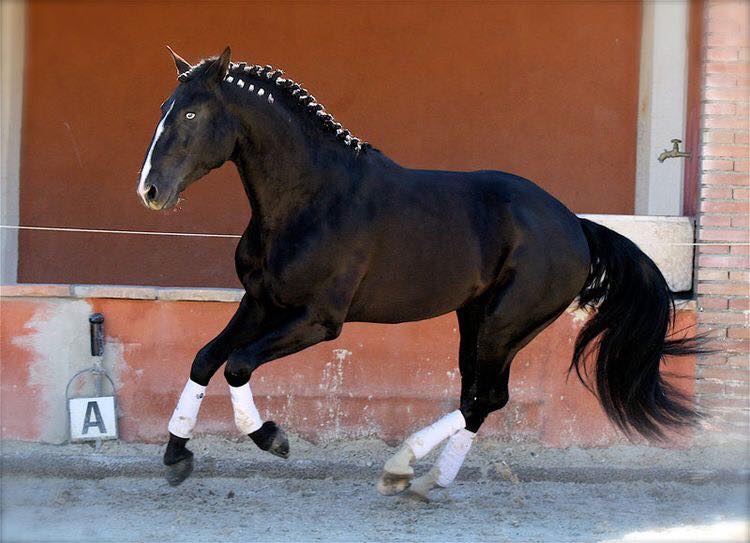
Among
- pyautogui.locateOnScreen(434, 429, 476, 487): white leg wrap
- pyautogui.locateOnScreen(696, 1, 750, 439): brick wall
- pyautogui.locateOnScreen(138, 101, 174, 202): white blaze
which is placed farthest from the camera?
pyautogui.locateOnScreen(696, 1, 750, 439): brick wall

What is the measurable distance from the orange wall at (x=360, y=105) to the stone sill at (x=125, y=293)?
52.0 inches

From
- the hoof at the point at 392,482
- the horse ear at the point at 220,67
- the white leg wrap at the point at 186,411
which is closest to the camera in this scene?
the horse ear at the point at 220,67

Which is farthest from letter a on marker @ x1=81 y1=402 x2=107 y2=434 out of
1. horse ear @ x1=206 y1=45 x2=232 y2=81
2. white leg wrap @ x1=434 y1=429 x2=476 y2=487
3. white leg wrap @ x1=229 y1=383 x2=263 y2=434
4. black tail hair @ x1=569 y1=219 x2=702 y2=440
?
black tail hair @ x1=569 y1=219 x2=702 y2=440

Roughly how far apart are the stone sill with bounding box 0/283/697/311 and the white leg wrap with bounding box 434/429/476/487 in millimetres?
1227

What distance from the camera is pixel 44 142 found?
22.6 feet

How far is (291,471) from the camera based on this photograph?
5449 mm

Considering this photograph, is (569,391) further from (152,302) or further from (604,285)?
(152,302)

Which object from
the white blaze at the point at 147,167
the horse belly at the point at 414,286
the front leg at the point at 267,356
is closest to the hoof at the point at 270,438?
the front leg at the point at 267,356

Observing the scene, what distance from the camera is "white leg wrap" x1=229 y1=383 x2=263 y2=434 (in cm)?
405

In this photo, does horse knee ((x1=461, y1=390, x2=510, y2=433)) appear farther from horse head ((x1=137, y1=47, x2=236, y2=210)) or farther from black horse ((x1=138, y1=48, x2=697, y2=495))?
horse head ((x1=137, y1=47, x2=236, y2=210))

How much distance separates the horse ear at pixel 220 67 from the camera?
3.90m

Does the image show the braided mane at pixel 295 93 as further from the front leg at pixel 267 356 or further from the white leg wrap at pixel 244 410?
the white leg wrap at pixel 244 410

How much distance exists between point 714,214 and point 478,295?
6.39ft

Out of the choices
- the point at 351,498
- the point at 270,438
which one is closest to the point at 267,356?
the point at 270,438
